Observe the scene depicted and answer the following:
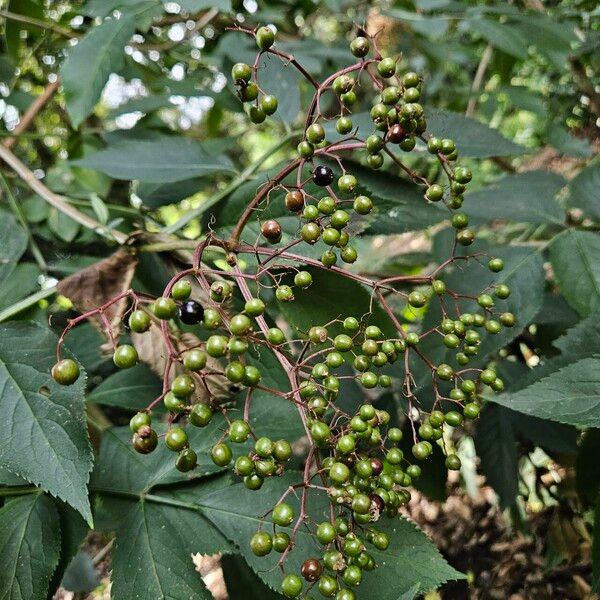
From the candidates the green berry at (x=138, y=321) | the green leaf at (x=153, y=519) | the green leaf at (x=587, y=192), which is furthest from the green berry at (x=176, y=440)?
the green leaf at (x=587, y=192)

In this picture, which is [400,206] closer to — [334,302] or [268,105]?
[334,302]

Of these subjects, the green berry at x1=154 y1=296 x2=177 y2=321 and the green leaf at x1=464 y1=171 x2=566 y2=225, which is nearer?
the green berry at x1=154 y1=296 x2=177 y2=321

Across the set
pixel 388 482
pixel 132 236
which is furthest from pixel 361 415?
pixel 132 236

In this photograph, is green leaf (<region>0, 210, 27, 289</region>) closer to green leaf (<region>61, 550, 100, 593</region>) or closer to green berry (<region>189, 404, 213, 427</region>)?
green leaf (<region>61, 550, 100, 593</region>)

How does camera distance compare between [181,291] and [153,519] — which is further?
[153,519]

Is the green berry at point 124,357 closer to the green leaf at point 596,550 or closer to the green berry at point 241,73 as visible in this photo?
the green berry at point 241,73

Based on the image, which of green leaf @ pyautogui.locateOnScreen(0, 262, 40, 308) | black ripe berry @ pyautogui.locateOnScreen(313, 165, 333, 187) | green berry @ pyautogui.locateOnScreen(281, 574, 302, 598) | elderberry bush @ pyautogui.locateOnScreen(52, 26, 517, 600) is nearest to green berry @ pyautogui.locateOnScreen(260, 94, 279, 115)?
elderberry bush @ pyautogui.locateOnScreen(52, 26, 517, 600)

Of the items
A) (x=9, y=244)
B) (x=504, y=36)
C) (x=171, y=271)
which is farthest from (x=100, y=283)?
(x=504, y=36)

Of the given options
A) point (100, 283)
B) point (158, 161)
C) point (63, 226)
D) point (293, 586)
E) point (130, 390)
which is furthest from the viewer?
point (63, 226)
